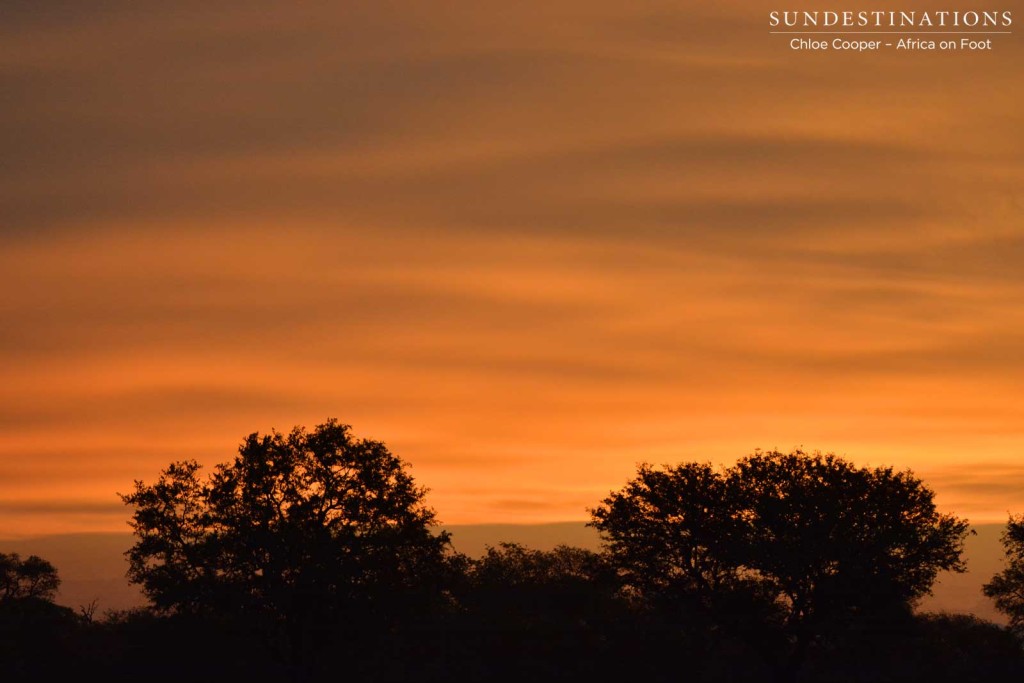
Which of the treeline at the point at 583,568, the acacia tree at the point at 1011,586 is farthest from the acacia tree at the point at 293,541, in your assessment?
the acacia tree at the point at 1011,586

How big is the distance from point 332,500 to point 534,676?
106ft

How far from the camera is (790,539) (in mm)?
97000

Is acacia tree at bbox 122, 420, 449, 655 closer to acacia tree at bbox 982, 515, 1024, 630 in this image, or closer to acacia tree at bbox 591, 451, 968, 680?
acacia tree at bbox 591, 451, 968, 680

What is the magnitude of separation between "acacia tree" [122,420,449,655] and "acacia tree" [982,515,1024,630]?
5003cm

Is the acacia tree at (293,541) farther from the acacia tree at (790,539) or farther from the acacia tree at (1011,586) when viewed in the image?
the acacia tree at (1011,586)

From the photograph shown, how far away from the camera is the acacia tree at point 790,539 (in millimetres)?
96438

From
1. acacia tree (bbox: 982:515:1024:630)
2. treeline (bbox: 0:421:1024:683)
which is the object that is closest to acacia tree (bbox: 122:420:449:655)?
treeline (bbox: 0:421:1024:683)

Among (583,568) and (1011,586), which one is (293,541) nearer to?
(583,568)

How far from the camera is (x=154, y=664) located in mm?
110625

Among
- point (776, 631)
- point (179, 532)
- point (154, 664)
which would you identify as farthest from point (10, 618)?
point (776, 631)

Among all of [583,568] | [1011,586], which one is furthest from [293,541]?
[1011,586]

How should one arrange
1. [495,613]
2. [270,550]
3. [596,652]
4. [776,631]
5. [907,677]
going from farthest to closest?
1. [495,613]
2. [596,652]
3. [907,677]
4. [776,631]
5. [270,550]

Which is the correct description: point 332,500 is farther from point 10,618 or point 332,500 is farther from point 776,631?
point 10,618

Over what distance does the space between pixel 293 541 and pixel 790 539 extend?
36485 mm
